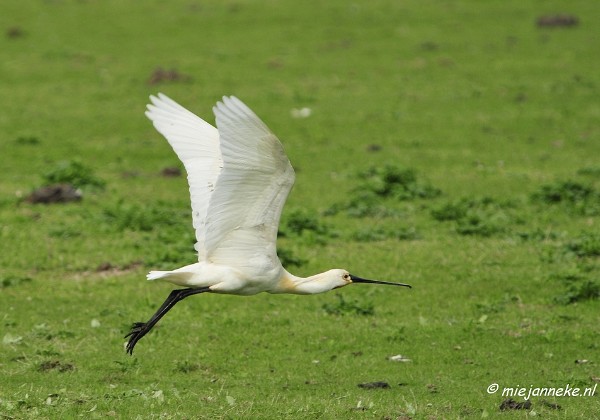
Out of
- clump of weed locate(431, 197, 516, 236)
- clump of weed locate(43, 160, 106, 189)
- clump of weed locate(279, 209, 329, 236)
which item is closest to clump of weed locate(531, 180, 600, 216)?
clump of weed locate(431, 197, 516, 236)

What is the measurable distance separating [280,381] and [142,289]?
319 centimetres

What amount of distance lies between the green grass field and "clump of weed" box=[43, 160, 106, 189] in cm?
3

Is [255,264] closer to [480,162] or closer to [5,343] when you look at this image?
[5,343]

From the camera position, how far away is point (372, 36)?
2805 centimetres

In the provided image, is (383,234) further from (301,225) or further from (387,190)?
(387,190)

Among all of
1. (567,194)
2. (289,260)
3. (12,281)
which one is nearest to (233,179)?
(289,260)

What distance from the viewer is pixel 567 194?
1581 cm

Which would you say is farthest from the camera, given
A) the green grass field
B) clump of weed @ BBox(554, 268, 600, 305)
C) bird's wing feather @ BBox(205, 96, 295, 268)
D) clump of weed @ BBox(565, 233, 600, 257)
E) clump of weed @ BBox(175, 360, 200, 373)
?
clump of weed @ BBox(565, 233, 600, 257)

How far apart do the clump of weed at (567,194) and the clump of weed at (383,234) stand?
2529mm

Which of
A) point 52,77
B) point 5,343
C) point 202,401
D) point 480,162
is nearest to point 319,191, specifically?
point 480,162

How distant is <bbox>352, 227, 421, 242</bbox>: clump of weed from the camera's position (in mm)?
14188

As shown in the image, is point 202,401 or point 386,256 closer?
point 202,401

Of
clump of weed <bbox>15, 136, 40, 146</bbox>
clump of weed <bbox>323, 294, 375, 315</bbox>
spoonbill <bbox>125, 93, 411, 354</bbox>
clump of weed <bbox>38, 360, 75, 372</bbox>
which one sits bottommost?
clump of weed <bbox>15, 136, 40, 146</bbox>

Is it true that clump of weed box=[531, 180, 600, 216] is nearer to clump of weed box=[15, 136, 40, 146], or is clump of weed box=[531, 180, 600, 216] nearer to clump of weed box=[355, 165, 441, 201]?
clump of weed box=[355, 165, 441, 201]
